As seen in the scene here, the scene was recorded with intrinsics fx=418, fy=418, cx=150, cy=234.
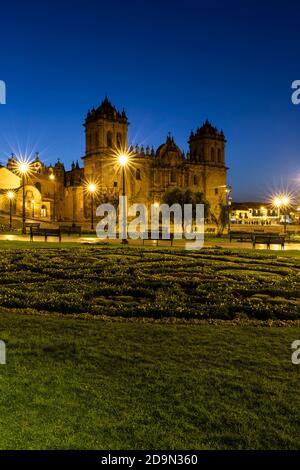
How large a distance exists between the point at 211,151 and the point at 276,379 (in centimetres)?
7628

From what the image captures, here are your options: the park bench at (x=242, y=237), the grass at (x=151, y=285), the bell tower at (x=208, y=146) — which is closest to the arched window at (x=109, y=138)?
the bell tower at (x=208, y=146)

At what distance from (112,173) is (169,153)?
46.6ft

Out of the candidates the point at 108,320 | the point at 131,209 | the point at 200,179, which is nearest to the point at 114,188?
the point at 131,209

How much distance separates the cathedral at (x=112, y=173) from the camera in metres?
63.8

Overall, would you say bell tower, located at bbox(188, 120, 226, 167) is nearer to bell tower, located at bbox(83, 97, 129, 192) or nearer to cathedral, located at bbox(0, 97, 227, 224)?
cathedral, located at bbox(0, 97, 227, 224)

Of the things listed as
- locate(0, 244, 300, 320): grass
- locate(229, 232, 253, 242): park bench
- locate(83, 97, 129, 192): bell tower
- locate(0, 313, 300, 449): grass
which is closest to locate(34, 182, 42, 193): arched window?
locate(83, 97, 129, 192): bell tower

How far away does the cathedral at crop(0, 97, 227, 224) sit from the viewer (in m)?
63.8

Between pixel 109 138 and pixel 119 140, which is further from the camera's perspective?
pixel 119 140

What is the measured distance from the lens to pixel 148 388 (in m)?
4.98

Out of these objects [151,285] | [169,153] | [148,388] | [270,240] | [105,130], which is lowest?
[148,388]

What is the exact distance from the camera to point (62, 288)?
33.8 ft

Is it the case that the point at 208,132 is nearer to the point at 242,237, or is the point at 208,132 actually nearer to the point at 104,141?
the point at 104,141

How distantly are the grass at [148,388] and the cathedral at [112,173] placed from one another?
1916 inches

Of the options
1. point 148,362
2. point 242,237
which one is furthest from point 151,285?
point 242,237
